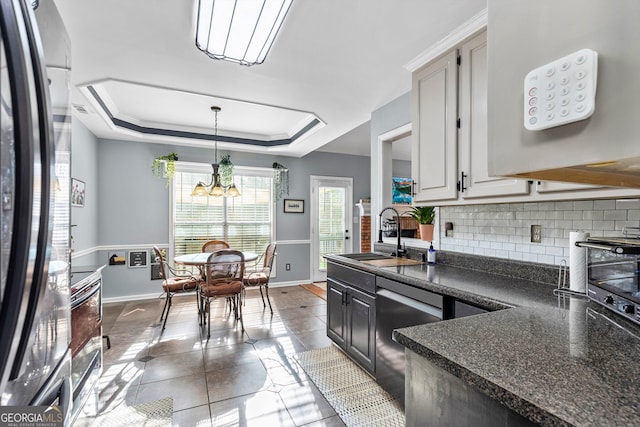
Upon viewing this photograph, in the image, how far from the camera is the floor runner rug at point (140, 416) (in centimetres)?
184

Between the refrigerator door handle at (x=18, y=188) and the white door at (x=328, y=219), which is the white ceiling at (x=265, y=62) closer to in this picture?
the refrigerator door handle at (x=18, y=188)

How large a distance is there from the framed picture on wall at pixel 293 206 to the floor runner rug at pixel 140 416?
391 cm

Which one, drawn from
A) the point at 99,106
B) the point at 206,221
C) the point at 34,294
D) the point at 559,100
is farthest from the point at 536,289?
the point at 206,221

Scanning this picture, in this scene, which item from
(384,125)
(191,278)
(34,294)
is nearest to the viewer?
(34,294)

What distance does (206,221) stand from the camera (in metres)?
5.14

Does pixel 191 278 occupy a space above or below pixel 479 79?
below

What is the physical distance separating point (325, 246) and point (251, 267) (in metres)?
1.55

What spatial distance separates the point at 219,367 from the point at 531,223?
257cm

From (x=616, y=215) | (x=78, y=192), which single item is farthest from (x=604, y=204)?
(x=78, y=192)

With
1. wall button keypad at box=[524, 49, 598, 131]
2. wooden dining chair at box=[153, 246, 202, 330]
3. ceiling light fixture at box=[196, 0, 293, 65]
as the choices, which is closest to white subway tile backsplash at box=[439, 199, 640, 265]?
wall button keypad at box=[524, 49, 598, 131]

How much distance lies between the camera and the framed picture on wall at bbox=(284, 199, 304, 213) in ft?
18.6

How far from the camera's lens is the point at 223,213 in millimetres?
5266

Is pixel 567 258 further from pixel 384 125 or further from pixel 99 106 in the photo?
pixel 99 106

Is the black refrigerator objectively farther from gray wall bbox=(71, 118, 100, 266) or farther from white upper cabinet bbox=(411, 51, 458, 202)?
gray wall bbox=(71, 118, 100, 266)
